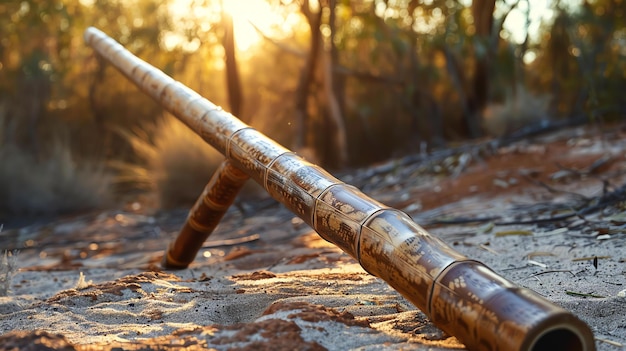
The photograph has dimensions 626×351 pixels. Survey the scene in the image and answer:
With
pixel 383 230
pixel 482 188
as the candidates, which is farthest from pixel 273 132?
pixel 383 230

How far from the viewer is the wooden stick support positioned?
300cm

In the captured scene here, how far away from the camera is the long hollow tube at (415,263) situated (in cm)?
149

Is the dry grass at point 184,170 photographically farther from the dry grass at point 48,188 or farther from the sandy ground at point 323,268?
the dry grass at point 48,188

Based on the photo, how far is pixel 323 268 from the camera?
3205 millimetres

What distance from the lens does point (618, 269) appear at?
8.68 ft

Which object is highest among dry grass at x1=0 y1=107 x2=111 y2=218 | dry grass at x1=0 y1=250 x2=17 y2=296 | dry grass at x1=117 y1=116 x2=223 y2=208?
dry grass at x1=0 y1=250 x2=17 y2=296

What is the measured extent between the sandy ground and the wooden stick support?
0.46ft

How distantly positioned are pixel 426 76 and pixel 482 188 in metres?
5.41

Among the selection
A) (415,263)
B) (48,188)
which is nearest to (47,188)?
(48,188)

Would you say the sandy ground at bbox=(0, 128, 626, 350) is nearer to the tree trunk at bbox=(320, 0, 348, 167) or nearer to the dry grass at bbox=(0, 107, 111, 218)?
the dry grass at bbox=(0, 107, 111, 218)

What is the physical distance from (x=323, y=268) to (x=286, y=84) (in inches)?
360

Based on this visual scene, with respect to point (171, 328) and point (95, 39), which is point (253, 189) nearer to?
point (95, 39)

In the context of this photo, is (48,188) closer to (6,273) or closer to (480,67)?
(6,273)

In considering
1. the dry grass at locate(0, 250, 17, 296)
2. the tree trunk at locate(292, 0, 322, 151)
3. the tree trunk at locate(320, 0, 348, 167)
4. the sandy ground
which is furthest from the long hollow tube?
the tree trunk at locate(320, 0, 348, 167)
